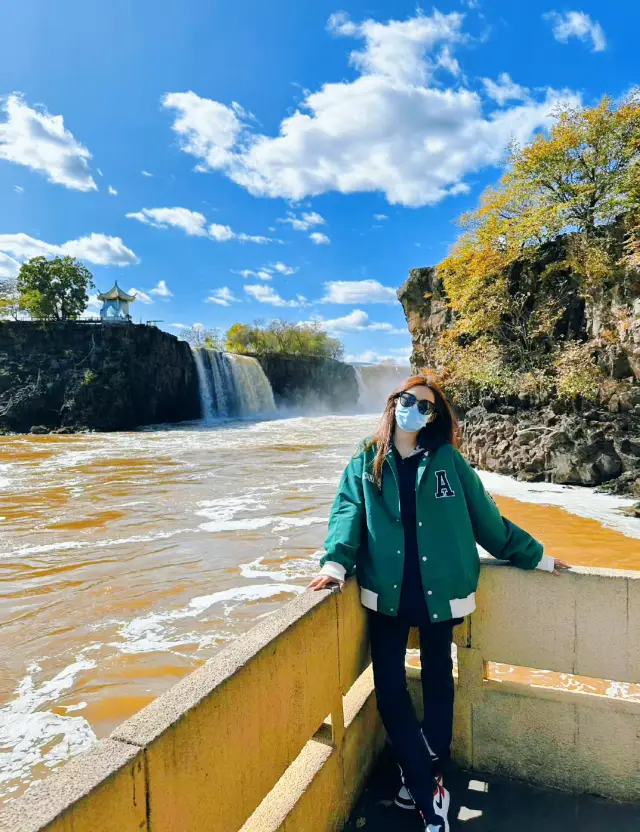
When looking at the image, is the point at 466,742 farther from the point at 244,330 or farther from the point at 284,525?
the point at 244,330

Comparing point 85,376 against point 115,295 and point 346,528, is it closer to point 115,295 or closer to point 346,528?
point 115,295

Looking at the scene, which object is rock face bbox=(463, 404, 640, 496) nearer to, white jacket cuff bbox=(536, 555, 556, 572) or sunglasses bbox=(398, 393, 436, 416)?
white jacket cuff bbox=(536, 555, 556, 572)

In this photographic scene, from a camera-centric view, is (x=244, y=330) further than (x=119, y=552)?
Yes

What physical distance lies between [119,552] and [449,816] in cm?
663

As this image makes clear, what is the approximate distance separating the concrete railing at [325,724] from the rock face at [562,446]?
10014mm

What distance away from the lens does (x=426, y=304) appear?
19.3 meters

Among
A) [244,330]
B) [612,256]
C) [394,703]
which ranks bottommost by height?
[394,703]

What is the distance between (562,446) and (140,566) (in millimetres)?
9951

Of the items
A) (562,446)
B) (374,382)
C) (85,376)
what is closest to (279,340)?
(374,382)

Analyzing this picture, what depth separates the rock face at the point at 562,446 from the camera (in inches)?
449

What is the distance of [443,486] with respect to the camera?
2.29 metres

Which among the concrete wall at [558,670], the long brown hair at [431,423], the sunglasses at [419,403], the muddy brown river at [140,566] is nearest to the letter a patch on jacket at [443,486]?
the long brown hair at [431,423]

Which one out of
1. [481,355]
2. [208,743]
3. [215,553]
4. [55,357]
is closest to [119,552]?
[215,553]

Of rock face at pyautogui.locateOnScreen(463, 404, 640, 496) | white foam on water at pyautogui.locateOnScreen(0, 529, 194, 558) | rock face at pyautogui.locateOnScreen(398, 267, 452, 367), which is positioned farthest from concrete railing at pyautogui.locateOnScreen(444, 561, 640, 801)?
rock face at pyautogui.locateOnScreen(398, 267, 452, 367)
